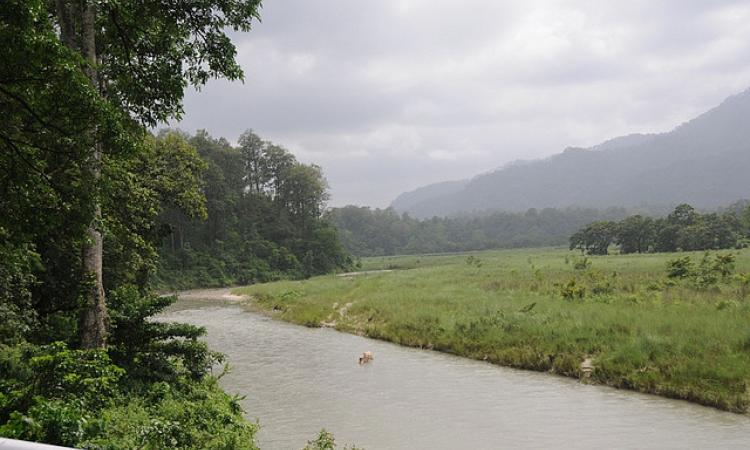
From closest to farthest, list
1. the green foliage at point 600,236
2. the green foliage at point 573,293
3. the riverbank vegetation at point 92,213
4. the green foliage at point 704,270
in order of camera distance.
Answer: the riverbank vegetation at point 92,213 → the green foliage at point 573,293 → the green foliage at point 704,270 → the green foliage at point 600,236

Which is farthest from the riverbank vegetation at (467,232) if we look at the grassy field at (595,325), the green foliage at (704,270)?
the grassy field at (595,325)

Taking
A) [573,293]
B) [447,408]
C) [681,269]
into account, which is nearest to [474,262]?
[681,269]

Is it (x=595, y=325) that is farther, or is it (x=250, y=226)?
(x=250, y=226)

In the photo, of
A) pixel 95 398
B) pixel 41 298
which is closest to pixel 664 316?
pixel 95 398

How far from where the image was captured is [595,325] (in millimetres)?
18328

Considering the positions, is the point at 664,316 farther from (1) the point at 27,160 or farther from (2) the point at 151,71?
(1) the point at 27,160

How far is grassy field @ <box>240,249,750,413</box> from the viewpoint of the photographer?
47.3 ft

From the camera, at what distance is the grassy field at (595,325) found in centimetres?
1441

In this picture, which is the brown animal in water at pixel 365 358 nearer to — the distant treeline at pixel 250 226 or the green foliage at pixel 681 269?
the green foliage at pixel 681 269

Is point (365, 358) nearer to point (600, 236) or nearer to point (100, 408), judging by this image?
point (100, 408)

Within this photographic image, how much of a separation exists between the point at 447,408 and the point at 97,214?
31.8 feet

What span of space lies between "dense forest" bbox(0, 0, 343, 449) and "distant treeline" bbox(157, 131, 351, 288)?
4973 centimetres

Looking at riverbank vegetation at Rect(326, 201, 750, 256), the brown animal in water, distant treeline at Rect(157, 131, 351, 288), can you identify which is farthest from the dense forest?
riverbank vegetation at Rect(326, 201, 750, 256)

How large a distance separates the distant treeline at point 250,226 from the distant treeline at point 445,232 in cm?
6141
